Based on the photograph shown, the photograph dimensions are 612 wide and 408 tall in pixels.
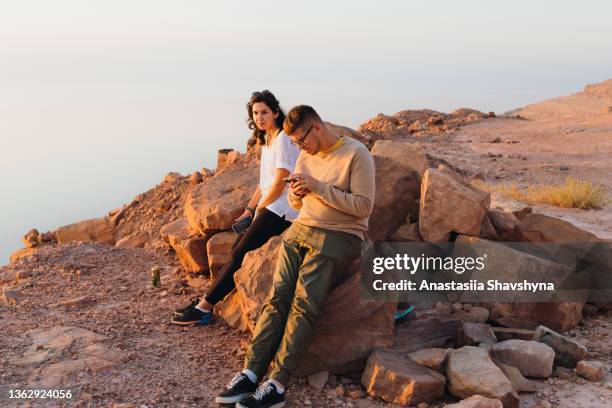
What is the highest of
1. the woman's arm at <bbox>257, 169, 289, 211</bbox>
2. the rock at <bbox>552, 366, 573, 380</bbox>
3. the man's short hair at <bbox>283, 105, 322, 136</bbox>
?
the man's short hair at <bbox>283, 105, 322, 136</bbox>

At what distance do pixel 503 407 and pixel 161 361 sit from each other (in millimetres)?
2361

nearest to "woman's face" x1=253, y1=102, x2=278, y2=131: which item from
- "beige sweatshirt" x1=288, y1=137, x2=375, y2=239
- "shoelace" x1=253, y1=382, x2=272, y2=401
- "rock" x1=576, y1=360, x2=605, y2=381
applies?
"beige sweatshirt" x1=288, y1=137, x2=375, y2=239

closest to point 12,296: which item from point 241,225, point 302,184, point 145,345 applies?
point 145,345

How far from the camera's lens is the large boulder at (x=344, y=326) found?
165 inches

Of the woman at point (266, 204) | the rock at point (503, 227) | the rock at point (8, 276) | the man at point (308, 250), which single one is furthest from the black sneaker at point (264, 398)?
the rock at point (8, 276)

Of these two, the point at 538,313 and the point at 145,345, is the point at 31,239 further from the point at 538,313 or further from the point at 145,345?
the point at 538,313

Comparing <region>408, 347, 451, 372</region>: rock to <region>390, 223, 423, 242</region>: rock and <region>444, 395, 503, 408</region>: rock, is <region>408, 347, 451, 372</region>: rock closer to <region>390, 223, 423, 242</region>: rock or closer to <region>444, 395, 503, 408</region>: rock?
<region>444, 395, 503, 408</region>: rock

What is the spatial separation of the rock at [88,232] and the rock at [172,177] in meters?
1.29

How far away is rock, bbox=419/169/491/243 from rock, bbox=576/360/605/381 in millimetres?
1498

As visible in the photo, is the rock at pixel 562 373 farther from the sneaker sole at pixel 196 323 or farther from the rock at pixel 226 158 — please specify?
the rock at pixel 226 158

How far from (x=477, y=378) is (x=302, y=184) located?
5.52 ft

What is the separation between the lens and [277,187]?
15.2 ft

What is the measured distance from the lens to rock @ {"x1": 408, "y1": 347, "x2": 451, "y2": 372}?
4.14 metres

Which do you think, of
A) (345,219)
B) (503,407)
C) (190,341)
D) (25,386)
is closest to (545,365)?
(503,407)
